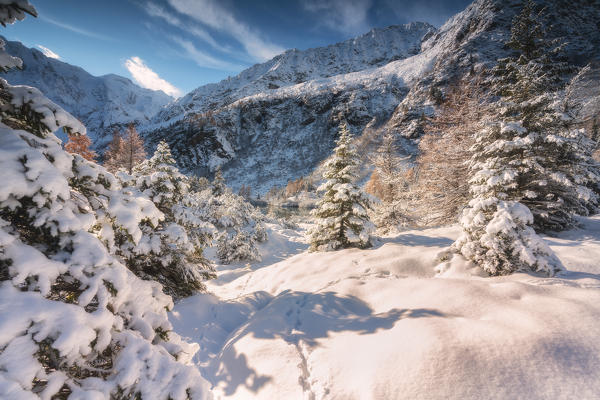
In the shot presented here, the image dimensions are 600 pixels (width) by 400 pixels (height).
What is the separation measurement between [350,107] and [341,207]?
4684 inches

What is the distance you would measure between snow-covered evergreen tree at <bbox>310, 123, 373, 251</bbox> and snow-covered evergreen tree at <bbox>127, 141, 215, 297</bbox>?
444cm

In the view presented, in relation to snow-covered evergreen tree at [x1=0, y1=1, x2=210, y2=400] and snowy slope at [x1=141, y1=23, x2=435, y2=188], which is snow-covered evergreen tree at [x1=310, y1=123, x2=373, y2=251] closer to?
snow-covered evergreen tree at [x1=0, y1=1, x2=210, y2=400]

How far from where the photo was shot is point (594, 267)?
14.4 feet

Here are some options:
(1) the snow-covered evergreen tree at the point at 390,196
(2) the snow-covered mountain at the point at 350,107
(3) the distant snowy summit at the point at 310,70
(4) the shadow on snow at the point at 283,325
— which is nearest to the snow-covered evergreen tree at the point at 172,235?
(4) the shadow on snow at the point at 283,325

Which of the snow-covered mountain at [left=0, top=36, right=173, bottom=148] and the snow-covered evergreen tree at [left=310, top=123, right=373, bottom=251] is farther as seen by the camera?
the snow-covered mountain at [left=0, top=36, right=173, bottom=148]

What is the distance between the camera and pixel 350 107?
115 m

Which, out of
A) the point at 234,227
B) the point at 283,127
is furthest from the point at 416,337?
the point at 283,127

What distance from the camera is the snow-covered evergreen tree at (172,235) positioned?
5.88m

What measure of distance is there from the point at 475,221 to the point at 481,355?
10.3 feet

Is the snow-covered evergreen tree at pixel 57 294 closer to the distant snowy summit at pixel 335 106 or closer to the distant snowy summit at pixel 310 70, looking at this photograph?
the distant snowy summit at pixel 335 106

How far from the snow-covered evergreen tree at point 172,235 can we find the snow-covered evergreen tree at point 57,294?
151 inches

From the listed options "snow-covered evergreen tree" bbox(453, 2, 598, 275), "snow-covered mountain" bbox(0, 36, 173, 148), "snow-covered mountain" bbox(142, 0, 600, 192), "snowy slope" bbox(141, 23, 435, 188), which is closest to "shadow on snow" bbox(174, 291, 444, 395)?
"snow-covered evergreen tree" bbox(453, 2, 598, 275)

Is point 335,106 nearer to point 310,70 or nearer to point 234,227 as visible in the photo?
point 310,70

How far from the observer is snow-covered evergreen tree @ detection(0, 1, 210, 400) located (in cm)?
139
